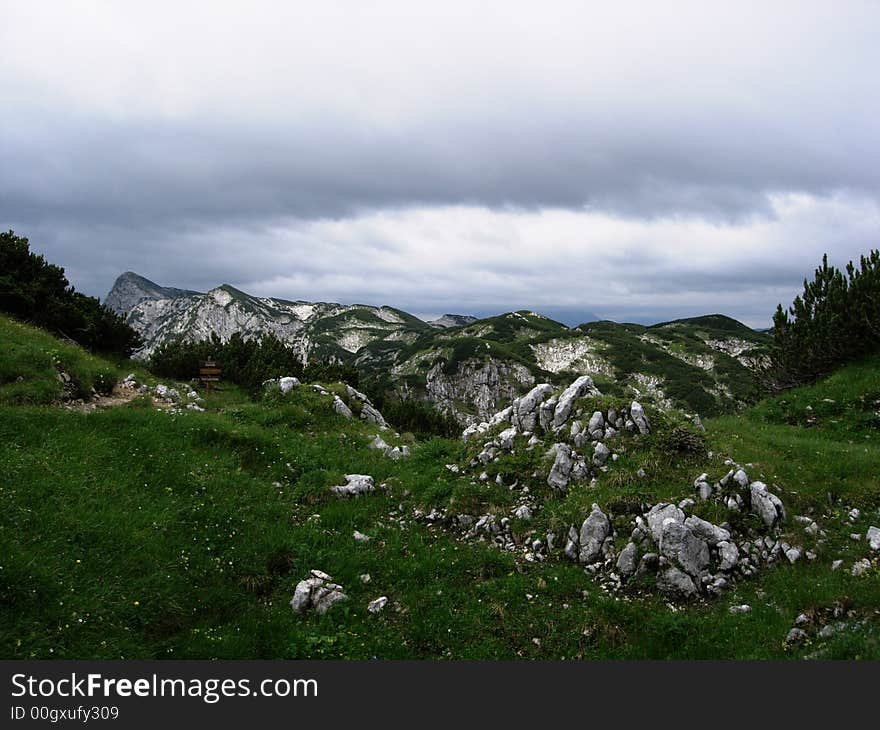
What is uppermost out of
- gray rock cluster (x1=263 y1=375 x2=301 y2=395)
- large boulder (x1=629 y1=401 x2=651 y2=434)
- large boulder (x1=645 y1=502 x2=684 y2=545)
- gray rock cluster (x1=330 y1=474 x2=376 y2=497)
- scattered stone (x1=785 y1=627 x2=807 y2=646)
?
gray rock cluster (x1=263 y1=375 x2=301 y2=395)

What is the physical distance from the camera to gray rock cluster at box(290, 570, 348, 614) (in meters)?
11.0

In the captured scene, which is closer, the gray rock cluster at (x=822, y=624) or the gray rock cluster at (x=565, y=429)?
the gray rock cluster at (x=822, y=624)

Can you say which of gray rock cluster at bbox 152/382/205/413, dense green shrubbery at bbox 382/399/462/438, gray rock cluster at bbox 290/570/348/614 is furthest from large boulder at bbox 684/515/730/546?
gray rock cluster at bbox 152/382/205/413

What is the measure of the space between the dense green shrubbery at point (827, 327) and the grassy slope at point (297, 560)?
9.27 meters

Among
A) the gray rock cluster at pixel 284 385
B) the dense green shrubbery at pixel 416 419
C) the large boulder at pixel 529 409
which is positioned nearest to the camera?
the large boulder at pixel 529 409

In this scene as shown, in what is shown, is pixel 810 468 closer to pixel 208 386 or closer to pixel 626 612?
pixel 626 612

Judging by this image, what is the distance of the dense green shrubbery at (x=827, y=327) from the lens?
2473cm

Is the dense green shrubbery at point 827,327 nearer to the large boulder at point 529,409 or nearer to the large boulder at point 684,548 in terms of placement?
the large boulder at point 529,409

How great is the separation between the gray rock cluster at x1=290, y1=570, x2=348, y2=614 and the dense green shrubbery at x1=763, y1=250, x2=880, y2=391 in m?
27.7

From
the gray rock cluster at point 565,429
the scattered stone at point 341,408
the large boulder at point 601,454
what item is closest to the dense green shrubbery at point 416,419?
the scattered stone at point 341,408

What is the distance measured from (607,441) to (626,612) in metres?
Answer: 6.40

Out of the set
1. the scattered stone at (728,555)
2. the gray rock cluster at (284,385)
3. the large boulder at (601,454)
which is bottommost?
the scattered stone at (728,555)

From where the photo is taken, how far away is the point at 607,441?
1622 cm

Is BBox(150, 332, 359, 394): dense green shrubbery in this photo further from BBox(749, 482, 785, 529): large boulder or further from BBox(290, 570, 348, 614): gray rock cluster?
BBox(749, 482, 785, 529): large boulder
